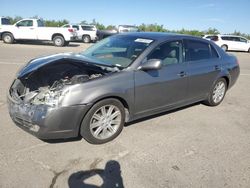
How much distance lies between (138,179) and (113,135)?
1071 millimetres

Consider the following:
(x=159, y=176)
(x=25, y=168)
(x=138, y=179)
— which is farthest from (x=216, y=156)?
(x=25, y=168)

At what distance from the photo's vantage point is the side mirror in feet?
13.3

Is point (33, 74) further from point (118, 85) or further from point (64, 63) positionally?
point (118, 85)

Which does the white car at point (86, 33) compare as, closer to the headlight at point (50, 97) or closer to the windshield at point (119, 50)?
the windshield at point (119, 50)

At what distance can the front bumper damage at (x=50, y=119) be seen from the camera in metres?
3.43

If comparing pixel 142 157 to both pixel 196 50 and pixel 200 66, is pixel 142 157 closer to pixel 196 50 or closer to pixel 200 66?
pixel 200 66

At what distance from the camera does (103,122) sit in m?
3.95

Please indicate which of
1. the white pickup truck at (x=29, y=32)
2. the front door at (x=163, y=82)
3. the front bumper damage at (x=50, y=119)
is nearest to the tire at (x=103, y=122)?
the front bumper damage at (x=50, y=119)

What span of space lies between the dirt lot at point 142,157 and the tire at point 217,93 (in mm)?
920

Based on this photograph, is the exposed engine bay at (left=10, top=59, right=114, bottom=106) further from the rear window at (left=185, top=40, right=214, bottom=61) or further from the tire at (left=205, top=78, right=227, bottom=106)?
the tire at (left=205, top=78, right=227, bottom=106)

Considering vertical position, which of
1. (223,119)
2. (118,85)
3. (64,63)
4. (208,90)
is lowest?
(223,119)

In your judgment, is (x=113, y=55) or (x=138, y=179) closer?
(x=138, y=179)

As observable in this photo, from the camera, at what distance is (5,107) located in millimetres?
A: 5254

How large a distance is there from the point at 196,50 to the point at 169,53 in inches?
32.9
